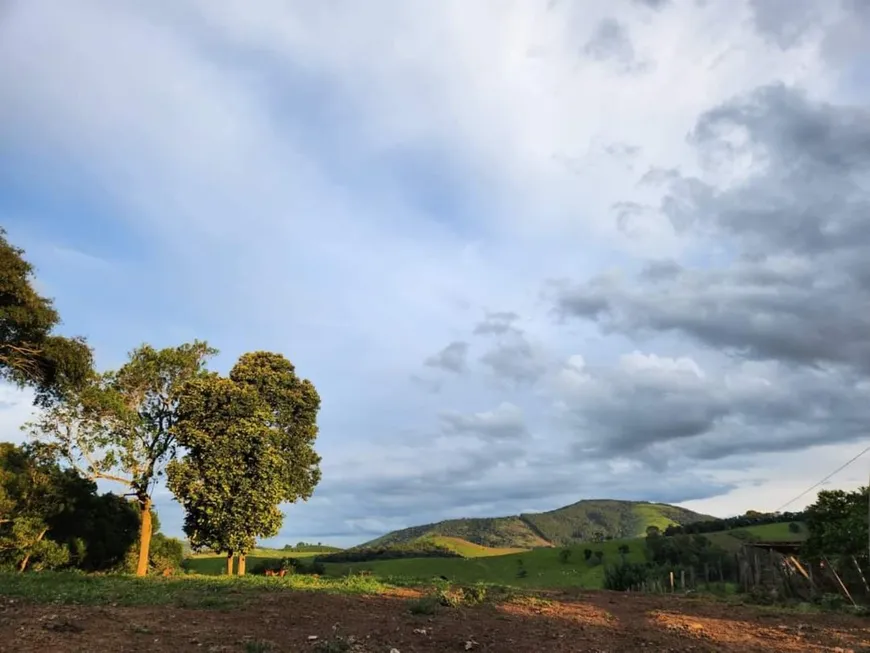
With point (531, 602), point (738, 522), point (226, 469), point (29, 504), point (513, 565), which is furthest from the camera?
point (738, 522)

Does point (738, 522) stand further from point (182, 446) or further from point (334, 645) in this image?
point (334, 645)

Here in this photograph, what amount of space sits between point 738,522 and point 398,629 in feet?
359

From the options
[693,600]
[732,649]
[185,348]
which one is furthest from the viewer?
[185,348]

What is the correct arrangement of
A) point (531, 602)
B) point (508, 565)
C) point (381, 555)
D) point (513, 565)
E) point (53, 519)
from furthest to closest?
1. point (381, 555)
2. point (508, 565)
3. point (513, 565)
4. point (53, 519)
5. point (531, 602)

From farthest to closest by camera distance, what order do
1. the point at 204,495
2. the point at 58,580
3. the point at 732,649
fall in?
1. the point at 204,495
2. the point at 58,580
3. the point at 732,649

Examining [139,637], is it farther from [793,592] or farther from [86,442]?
[793,592]

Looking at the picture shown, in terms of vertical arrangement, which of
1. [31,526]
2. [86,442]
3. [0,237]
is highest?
[0,237]

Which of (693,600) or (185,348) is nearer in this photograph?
(693,600)

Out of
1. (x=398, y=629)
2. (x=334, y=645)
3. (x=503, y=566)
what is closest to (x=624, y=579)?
(x=398, y=629)

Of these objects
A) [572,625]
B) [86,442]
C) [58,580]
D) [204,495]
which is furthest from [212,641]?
[86,442]

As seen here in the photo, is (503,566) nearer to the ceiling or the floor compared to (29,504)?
nearer to the floor

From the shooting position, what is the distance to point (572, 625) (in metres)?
14.9

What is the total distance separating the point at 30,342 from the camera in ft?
74.4

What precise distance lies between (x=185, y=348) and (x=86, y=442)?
22.1 ft
